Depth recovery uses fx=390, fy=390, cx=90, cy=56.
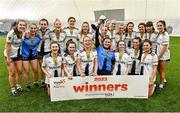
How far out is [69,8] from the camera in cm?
2303

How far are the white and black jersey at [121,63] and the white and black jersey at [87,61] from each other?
0.47 metres

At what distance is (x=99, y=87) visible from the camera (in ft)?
23.9

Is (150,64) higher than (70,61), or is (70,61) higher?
(70,61)

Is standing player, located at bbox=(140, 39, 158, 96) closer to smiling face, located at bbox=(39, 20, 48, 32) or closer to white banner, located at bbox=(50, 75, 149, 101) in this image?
white banner, located at bbox=(50, 75, 149, 101)

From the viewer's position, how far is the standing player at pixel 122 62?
25.1 ft

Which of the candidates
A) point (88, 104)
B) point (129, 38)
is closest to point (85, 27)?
point (129, 38)

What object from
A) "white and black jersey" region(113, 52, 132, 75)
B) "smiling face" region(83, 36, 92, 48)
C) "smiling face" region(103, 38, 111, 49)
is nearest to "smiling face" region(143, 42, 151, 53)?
"white and black jersey" region(113, 52, 132, 75)

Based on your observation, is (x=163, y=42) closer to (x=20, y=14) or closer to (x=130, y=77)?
(x=130, y=77)

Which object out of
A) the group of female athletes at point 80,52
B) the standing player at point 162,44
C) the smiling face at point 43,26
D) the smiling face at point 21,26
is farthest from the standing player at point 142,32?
the smiling face at point 21,26

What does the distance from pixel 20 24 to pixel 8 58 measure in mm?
702

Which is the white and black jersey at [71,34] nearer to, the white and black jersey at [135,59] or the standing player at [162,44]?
the white and black jersey at [135,59]

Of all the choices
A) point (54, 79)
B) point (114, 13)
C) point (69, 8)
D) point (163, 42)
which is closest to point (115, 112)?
Answer: point (54, 79)

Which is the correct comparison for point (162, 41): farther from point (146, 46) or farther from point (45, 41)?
point (45, 41)

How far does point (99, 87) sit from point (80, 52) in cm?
80
